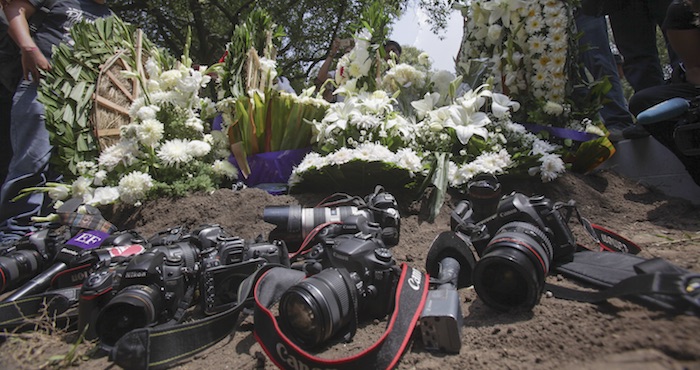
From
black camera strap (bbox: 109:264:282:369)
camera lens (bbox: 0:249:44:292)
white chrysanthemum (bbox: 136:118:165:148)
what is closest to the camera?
black camera strap (bbox: 109:264:282:369)

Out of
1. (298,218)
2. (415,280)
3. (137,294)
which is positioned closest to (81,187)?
(298,218)

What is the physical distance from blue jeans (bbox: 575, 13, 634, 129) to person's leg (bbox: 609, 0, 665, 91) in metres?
0.24

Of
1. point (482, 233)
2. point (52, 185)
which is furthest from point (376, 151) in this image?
point (52, 185)

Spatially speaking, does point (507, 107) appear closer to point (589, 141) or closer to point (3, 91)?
point (589, 141)

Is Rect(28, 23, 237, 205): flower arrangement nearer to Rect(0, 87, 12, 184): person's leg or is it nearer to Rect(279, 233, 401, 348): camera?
Rect(0, 87, 12, 184): person's leg

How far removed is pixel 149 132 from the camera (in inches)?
113

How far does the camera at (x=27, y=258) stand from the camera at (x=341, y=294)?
57.2 inches

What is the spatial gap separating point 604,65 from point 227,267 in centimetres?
372

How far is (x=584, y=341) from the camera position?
1.05 metres

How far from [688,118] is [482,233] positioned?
1611mm

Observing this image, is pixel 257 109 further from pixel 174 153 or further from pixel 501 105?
pixel 501 105

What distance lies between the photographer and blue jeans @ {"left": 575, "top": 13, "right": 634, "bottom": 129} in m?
3.66

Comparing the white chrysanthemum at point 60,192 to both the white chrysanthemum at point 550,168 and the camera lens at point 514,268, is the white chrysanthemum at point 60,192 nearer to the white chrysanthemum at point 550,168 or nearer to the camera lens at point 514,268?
the camera lens at point 514,268

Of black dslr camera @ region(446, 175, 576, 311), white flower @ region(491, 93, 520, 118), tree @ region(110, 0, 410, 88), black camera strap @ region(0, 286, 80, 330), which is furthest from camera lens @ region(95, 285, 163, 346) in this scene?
tree @ region(110, 0, 410, 88)
